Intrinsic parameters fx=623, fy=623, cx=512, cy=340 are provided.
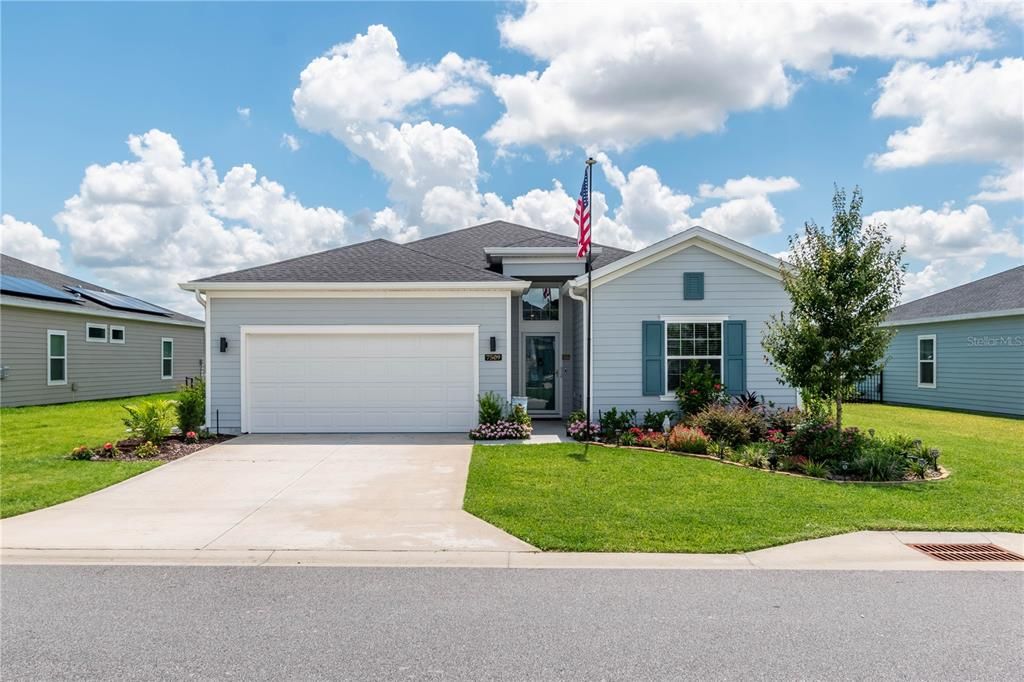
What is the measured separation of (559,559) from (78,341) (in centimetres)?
2048

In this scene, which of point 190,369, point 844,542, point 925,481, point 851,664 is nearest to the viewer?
point 851,664

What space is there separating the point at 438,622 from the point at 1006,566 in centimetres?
482

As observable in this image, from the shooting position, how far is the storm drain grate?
5.47 metres

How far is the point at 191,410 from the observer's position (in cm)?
1221

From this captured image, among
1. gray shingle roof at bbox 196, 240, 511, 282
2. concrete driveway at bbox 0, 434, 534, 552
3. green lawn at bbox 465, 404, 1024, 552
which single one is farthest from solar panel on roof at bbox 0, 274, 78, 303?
green lawn at bbox 465, 404, 1024, 552

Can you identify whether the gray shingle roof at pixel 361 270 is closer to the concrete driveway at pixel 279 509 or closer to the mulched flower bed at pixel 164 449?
the mulched flower bed at pixel 164 449

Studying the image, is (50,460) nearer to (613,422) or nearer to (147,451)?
(147,451)

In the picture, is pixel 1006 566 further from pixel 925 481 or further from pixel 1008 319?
pixel 1008 319

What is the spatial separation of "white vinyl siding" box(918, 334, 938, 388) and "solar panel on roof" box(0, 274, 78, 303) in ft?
88.0

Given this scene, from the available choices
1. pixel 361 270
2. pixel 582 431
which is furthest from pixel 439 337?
pixel 582 431

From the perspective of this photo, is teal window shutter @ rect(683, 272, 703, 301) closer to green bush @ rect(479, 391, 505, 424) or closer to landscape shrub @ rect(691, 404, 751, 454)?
landscape shrub @ rect(691, 404, 751, 454)

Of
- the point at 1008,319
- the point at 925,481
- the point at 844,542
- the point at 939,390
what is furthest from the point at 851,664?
the point at 939,390

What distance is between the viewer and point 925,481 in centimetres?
828

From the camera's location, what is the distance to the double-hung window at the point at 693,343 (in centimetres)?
1308
